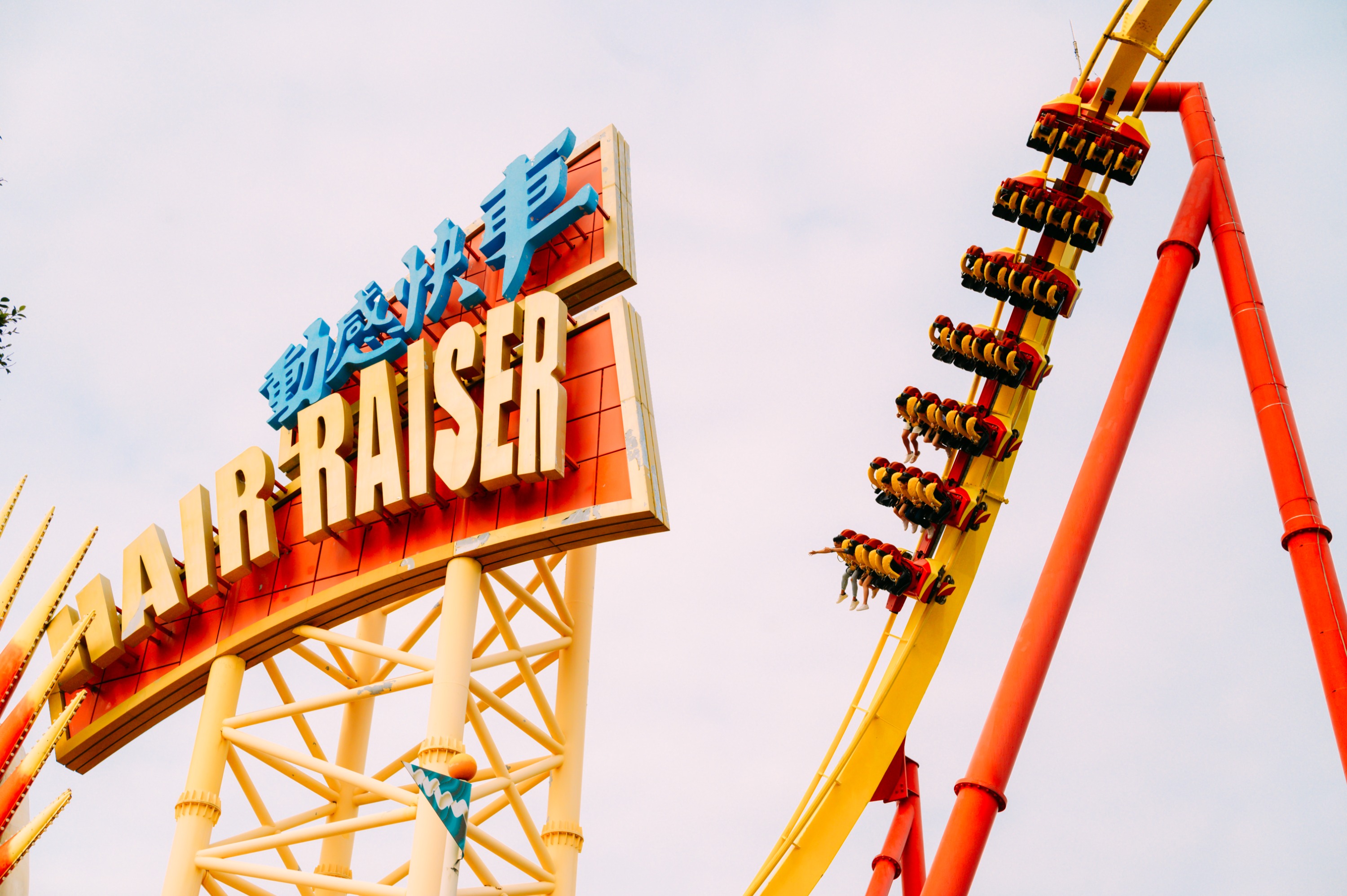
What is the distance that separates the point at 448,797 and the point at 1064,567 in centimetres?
783

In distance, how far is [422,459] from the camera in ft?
44.4

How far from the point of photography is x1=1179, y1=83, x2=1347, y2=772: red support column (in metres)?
13.4

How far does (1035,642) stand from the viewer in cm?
1393

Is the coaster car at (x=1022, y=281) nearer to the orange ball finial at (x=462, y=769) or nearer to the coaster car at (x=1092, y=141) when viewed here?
the coaster car at (x=1092, y=141)

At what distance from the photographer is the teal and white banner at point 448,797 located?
8.39 m

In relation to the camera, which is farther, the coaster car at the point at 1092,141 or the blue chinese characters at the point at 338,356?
the coaster car at the point at 1092,141

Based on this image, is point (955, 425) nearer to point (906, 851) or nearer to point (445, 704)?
point (906, 851)

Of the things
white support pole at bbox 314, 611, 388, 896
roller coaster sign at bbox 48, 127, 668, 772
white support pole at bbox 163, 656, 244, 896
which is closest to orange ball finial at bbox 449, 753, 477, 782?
roller coaster sign at bbox 48, 127, 668, 772

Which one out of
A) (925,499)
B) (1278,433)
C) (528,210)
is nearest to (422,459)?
(528,210)

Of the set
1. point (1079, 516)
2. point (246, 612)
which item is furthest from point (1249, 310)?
point (246, 612)

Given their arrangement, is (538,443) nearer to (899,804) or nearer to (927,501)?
(927,501)

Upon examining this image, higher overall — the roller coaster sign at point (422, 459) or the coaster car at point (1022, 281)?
the coaster car at point (1022, 281)

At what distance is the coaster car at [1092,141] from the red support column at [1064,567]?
815 mm

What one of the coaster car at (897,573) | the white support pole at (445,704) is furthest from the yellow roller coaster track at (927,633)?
the white support pole at (445,704)
